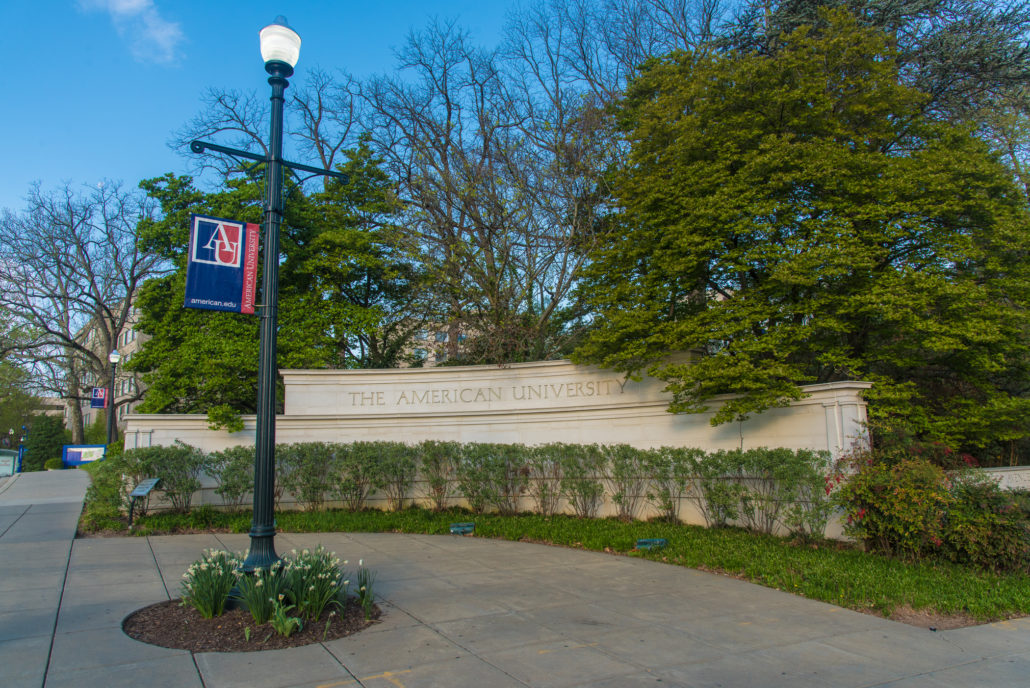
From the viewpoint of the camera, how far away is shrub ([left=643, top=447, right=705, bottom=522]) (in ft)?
37.6

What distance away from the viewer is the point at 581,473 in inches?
495

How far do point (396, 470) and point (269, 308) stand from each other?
6800mm

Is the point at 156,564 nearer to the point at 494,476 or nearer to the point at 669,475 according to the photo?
the point at 494,476

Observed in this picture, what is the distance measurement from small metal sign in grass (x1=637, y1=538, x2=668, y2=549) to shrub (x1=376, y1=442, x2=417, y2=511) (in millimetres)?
5305

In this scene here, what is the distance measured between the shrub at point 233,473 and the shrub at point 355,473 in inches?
64.9

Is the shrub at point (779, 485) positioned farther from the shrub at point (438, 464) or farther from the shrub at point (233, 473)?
the shrub at point (233, 473)

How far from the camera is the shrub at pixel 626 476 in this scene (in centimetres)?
1213

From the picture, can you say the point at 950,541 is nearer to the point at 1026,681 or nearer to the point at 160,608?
the point at 1026,681

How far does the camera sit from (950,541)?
851cm

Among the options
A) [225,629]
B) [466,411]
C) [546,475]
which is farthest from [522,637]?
[466,411]

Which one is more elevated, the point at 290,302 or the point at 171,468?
the point at 290,302

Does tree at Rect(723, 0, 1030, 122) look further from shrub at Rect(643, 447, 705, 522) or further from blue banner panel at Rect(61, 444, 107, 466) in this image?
blue banner panel at Rect(61, 444, 107, 466)

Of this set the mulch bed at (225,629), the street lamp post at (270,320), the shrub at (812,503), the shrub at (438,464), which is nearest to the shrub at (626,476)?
the shrub at (812,503)

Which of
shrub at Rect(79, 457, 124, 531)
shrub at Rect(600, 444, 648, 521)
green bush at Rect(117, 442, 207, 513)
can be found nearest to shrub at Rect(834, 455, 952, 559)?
shrub at Rect(600, 444, 648, 521)
